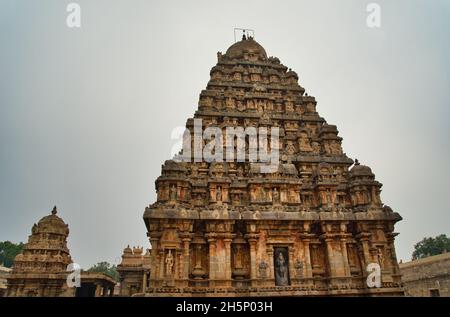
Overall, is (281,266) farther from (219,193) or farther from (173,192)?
(173,192)

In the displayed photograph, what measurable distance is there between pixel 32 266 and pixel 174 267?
2248 cm

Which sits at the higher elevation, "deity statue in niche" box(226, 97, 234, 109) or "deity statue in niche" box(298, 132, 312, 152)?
"deity statue in niche" box(226, 97, 234, 109)

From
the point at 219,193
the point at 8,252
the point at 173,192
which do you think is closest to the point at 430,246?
the point at 219,193

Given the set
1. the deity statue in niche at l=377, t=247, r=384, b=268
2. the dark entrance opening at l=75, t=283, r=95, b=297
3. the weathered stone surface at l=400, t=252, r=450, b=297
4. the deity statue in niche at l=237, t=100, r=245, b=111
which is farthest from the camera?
the dark entrance opening at l=75, t=283, r=95, b=297

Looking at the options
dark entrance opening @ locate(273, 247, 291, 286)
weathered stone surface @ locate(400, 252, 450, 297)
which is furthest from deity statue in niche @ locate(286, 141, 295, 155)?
weathered stone surface @ locate(400, 252, 450, 297)

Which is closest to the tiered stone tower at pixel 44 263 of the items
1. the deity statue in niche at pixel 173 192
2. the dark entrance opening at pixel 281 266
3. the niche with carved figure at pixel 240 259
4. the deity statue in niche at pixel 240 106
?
the deity statue in niche at pixel 173 192

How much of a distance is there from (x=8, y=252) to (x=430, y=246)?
105 metres

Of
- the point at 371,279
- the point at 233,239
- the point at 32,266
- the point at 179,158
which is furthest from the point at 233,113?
the point at 32,266

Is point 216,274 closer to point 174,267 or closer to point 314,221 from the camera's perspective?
point 174,267

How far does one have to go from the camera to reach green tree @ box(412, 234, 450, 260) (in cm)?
6553

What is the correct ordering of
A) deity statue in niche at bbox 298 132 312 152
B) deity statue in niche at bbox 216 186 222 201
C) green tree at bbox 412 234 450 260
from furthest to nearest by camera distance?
green tree at bbox 412 234 450 260, deity statue in niche at bbox 298 132 312 152, deity statue in niche at bbox 216 186 222 201

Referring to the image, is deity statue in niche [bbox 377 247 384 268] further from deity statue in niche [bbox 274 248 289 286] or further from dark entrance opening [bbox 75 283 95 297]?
dark entrance opening [bbox 75 283 95 297]

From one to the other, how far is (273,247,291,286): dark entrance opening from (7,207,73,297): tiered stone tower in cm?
2351
